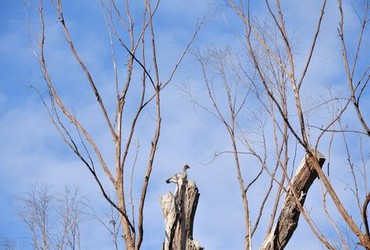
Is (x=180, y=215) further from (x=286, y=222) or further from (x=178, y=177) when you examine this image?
(x=286, y=222)

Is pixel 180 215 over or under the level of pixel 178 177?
under

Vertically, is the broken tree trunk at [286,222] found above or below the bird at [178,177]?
below

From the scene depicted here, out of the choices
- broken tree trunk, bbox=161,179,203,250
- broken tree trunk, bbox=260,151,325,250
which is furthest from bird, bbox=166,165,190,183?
broken tree trunk, bbox=260,151,325,250

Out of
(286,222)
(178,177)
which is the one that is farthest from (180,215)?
(286,222)

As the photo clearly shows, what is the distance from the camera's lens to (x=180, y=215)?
157 inches

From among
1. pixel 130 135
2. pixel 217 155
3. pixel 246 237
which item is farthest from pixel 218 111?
pixel 130 135

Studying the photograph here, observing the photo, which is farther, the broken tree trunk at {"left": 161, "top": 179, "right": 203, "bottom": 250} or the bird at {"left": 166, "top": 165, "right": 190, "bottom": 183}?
the bird at {"left": 166, "top": 165, "right": 190, "bottom": 183}

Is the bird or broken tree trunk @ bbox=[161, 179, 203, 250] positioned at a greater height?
the bird

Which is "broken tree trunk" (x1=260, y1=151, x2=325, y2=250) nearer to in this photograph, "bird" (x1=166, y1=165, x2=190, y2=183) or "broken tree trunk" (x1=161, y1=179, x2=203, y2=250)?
"broken tree trunk" (x1=161, y1=179, x2=203, y2=250)

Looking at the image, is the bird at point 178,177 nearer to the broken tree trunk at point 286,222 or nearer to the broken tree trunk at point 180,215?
the broken tree trunk at point 180,215

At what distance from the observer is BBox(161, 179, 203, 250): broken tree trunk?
155 inches

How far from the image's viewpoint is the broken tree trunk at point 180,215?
12.9 feet

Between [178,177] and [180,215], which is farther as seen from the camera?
[178,177]

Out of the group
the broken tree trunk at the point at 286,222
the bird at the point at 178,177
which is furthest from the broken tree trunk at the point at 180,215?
the broken tree trunk at the point at 286,222
